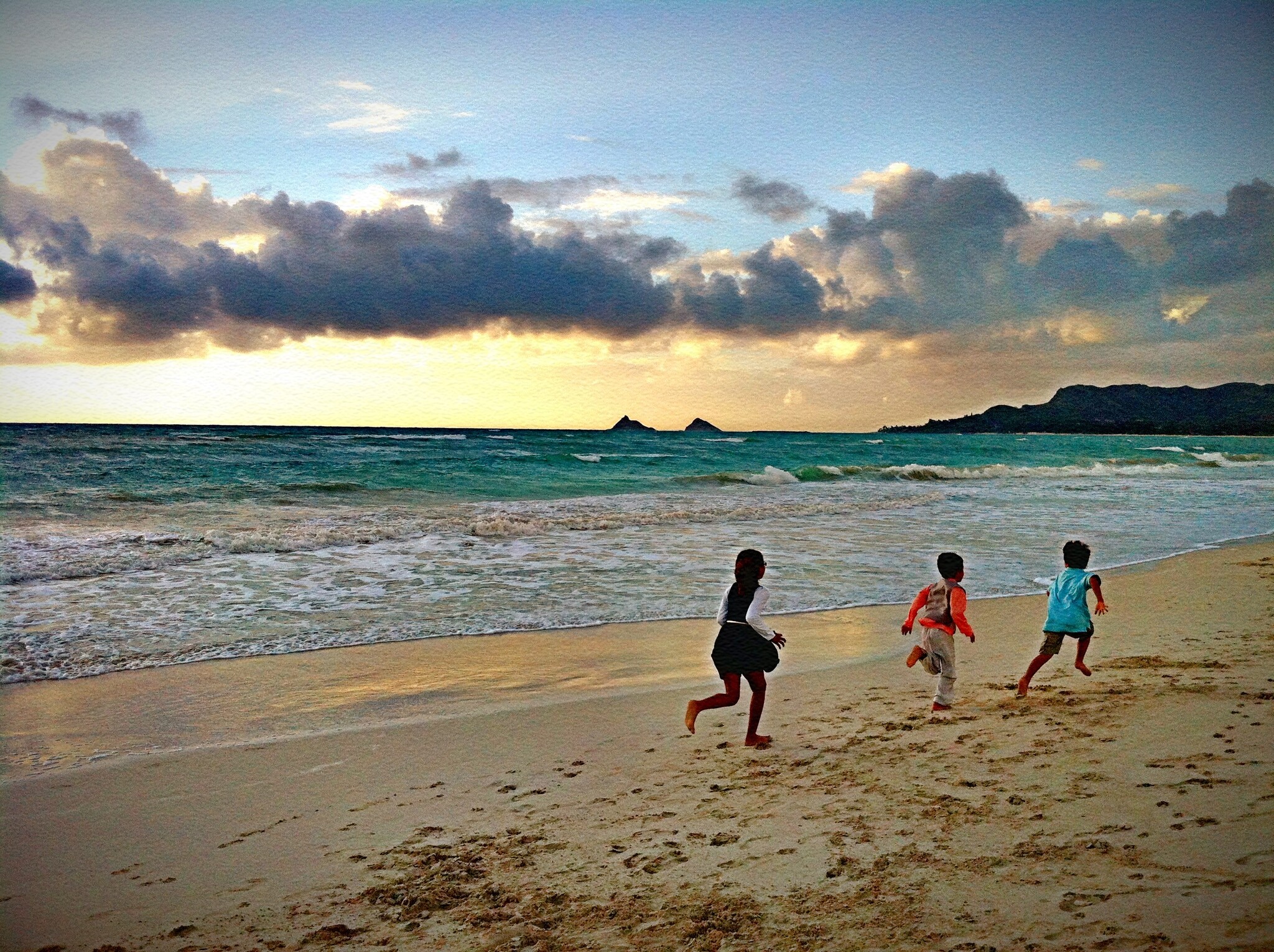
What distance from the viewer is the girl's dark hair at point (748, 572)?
18.5 ft

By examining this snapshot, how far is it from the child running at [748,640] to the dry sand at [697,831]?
0.28 m

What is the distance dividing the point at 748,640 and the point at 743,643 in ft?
0.14

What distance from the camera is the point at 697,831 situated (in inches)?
171

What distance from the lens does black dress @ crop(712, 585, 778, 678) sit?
575 cm

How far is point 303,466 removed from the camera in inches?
1485

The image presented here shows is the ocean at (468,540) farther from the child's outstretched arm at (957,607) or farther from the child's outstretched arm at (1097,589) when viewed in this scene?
the child's outstretched arm at (1097,589)

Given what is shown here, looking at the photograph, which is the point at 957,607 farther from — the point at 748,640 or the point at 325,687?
the point at 325,687

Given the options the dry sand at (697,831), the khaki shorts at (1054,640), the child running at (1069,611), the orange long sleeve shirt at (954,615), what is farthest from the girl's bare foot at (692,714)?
the khaki shorts at (1054,640)

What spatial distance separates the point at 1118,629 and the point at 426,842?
8.09 meters

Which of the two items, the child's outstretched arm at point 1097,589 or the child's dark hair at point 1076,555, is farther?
the child's dark hair at point 1076,555

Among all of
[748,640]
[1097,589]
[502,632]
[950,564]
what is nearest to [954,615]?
[950,564]

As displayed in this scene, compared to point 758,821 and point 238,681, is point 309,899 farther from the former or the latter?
point 238,681

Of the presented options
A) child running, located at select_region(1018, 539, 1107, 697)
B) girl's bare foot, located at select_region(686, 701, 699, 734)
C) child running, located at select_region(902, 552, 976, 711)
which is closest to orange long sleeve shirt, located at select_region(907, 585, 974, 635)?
child running, located at select_region(902, 552, 976, 711)

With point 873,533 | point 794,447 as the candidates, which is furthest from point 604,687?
point 794,447
